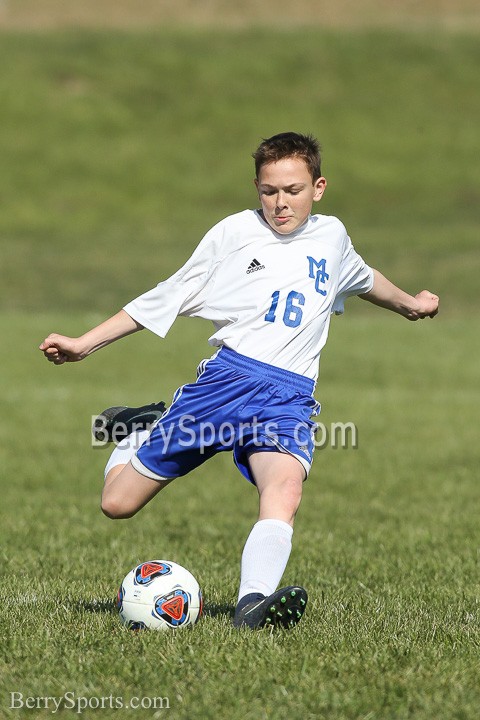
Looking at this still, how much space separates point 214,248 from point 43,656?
2.37 metres

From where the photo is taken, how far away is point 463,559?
27.9ft

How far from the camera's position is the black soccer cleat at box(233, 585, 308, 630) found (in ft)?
17.4

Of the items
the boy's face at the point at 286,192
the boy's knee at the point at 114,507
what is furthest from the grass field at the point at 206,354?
the boy's face at the point at 286,192

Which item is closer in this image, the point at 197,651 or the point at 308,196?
the point at 197,651

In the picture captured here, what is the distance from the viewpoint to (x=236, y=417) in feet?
19.6

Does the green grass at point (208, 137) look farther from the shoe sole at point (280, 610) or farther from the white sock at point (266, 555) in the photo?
the shoe sole at point (280, 610)

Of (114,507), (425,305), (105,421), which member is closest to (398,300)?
(425,305)

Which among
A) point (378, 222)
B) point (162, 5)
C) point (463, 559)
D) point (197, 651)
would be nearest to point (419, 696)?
point (197, 651)

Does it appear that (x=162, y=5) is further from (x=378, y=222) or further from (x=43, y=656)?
(x=43, y=656)

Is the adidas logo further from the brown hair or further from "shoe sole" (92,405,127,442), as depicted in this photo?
"shoe sole" (92,405,127,442)

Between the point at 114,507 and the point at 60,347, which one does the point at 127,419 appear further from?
the point at 60,347

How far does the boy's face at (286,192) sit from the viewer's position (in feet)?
19.9

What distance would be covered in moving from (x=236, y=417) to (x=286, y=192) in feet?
3.96

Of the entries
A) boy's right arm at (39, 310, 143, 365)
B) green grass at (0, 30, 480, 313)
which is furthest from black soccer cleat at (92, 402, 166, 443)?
green grass at (0, 30, 480, 313)
